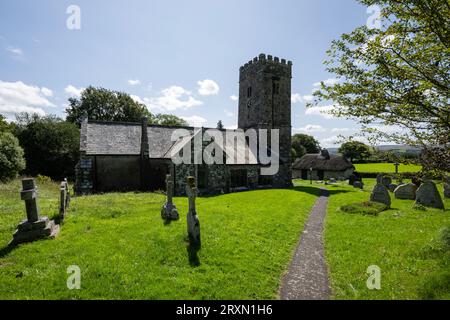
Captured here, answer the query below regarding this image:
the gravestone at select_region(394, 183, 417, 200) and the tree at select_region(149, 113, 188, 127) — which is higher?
the tree at select_region(149, 113, 188, 127)

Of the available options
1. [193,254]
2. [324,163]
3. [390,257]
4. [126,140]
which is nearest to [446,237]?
[390,257]

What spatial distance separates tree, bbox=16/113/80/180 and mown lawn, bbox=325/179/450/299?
37.8 m

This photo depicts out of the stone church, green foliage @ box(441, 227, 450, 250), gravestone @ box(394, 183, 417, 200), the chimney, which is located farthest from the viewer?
the chimney

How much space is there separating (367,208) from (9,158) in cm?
3557

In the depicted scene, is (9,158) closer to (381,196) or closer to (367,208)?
(367,208)

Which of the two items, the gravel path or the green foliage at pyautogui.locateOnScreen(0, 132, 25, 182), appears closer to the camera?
the gravel path

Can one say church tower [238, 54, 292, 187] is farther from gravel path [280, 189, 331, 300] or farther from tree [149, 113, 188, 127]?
tree [149, 113, 188, 127]

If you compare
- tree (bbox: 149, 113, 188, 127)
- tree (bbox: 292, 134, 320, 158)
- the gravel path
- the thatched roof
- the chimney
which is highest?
tree (bbox: 149, 113, 188, 127)

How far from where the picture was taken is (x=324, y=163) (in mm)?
53375

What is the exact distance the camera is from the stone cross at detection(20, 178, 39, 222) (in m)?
9.13

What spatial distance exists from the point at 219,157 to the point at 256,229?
1589 centimetres

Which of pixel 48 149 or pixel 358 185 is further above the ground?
pixel 48 149

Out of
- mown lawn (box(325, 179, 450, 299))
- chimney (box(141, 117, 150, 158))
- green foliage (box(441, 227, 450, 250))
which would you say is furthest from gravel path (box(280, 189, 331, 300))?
chimney (box(141, 117, 150, 158))
